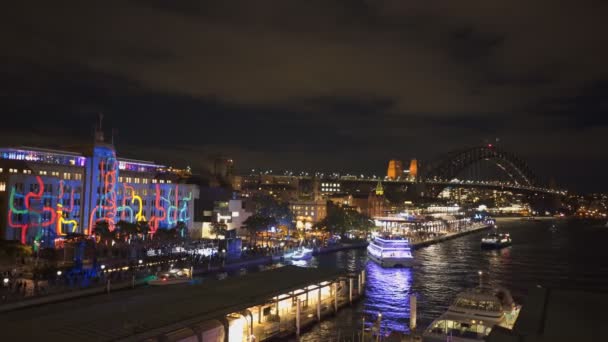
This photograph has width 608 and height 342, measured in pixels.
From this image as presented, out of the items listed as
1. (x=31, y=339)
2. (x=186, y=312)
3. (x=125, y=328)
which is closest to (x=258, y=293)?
(x=186, y=312)

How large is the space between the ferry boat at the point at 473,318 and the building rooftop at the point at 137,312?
552 cm

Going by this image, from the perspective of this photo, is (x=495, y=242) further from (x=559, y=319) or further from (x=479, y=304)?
(x=559, y=319)

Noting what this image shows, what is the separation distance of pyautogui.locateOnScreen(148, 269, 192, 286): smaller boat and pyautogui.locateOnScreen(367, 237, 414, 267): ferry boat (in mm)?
15889

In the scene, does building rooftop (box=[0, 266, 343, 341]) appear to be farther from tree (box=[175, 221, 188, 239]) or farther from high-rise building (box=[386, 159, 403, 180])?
high-rise building (box=[386, 159, 403, 180])

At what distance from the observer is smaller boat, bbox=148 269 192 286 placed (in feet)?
77.7

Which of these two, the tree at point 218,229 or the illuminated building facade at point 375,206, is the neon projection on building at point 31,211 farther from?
the illuminated building facade at point 375,206

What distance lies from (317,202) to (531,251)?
27.9 meters

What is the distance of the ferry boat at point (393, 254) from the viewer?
119 ft

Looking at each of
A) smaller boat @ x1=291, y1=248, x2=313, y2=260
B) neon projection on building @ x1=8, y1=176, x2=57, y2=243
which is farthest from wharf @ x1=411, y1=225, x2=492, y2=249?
neon projection on building @ x1=8, y1=176, x2=57, y2=243

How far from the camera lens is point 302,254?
129ft

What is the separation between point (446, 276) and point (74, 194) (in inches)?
974

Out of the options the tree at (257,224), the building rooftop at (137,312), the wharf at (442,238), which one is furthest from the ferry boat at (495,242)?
the building rooftop at (137,312)

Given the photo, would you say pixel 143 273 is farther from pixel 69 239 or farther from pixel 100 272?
pixel 69 239

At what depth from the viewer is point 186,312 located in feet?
45.5
